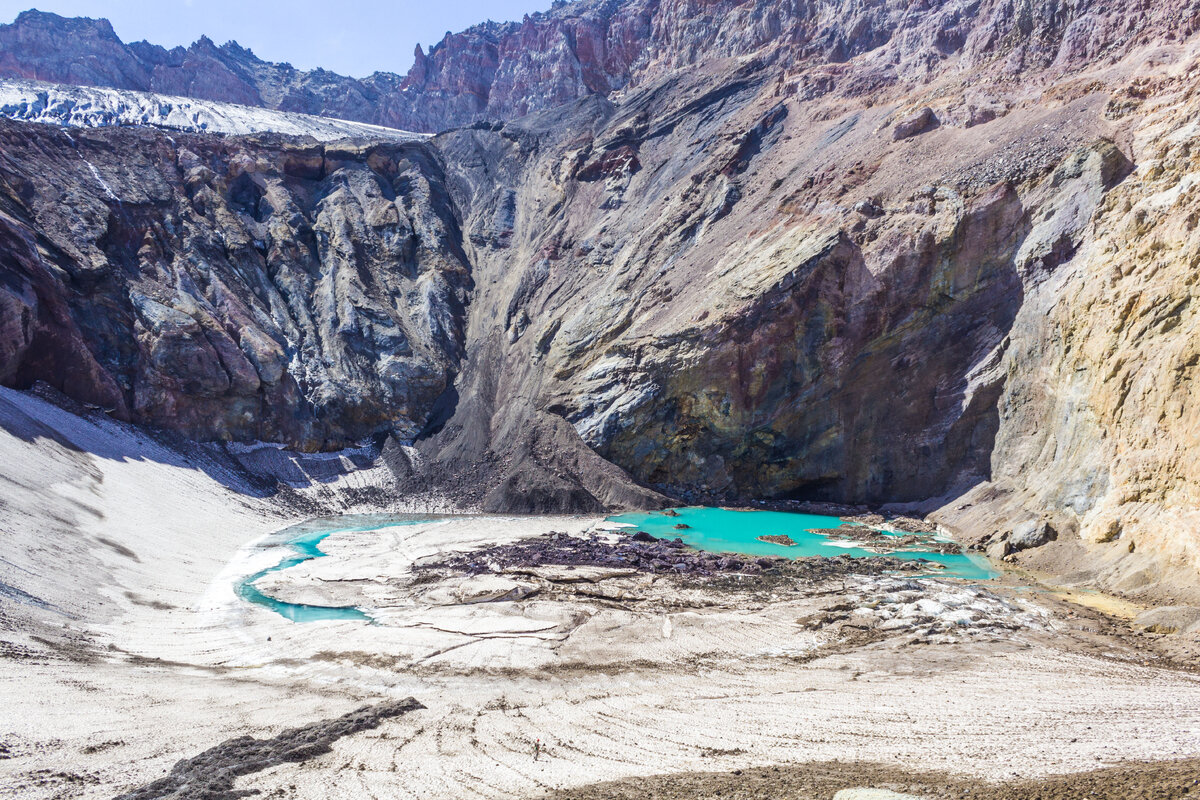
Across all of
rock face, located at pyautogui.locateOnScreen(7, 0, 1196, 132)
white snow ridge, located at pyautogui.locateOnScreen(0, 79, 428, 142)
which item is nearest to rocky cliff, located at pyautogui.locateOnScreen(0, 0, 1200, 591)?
rock face, located at pyautogui.locateOnScreen(7, 0, 1196, 132)

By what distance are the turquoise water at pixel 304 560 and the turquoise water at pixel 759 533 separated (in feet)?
35.5

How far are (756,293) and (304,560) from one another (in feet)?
72.8

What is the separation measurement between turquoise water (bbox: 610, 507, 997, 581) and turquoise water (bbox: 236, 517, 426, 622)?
1081 centimetres

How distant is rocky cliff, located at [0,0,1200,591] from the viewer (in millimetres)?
20875

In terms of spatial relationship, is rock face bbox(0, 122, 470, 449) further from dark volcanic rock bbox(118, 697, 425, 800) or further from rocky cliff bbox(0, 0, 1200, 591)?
dark volcanic rock bbox(118, 697, 425, 800)

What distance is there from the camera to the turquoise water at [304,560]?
614 inches

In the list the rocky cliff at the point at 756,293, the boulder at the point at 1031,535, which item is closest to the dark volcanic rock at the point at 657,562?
the boulder at the point at 1031,535

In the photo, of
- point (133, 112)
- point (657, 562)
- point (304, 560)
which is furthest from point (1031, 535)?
point (133, 112)

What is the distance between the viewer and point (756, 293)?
31422mm

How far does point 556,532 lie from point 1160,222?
2127cm

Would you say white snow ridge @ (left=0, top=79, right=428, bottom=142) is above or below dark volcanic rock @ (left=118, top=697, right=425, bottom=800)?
above

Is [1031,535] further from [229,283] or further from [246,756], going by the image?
[229,283]

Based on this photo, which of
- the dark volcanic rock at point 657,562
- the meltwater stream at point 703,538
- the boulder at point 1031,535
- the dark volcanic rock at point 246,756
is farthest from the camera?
the boulder at point 1031,535

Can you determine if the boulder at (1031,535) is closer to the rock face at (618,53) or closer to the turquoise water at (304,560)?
the turquoise water at (304,560)
